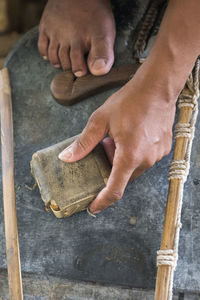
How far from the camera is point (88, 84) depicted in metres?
1.10

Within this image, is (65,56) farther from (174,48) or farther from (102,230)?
(102,230)

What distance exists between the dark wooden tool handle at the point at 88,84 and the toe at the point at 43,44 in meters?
0.14

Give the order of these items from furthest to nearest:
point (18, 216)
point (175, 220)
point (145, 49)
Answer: point (145, 49) < point (18, 216) < point (175, 220)

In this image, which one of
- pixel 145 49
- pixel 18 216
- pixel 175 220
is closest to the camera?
pixel 175 220

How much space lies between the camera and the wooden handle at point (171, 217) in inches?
33.3

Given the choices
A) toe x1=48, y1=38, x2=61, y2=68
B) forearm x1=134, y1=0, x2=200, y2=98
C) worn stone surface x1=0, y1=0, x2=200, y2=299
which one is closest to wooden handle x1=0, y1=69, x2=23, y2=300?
worn stone surface x1=0, y1=0, x2=200, y2=299

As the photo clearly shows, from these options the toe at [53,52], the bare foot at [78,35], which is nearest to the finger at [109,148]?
the bare foot at [78,35]

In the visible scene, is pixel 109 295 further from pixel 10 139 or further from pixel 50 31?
pixel 50 31

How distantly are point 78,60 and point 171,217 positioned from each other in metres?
0.55

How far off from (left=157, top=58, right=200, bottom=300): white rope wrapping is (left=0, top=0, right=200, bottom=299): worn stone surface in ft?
0.24

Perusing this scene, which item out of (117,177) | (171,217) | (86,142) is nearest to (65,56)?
(86,142)

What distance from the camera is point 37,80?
3.89 feet

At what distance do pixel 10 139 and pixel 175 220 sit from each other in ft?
1.69

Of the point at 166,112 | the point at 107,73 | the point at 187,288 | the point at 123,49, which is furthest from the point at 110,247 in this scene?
the point at 123,49
